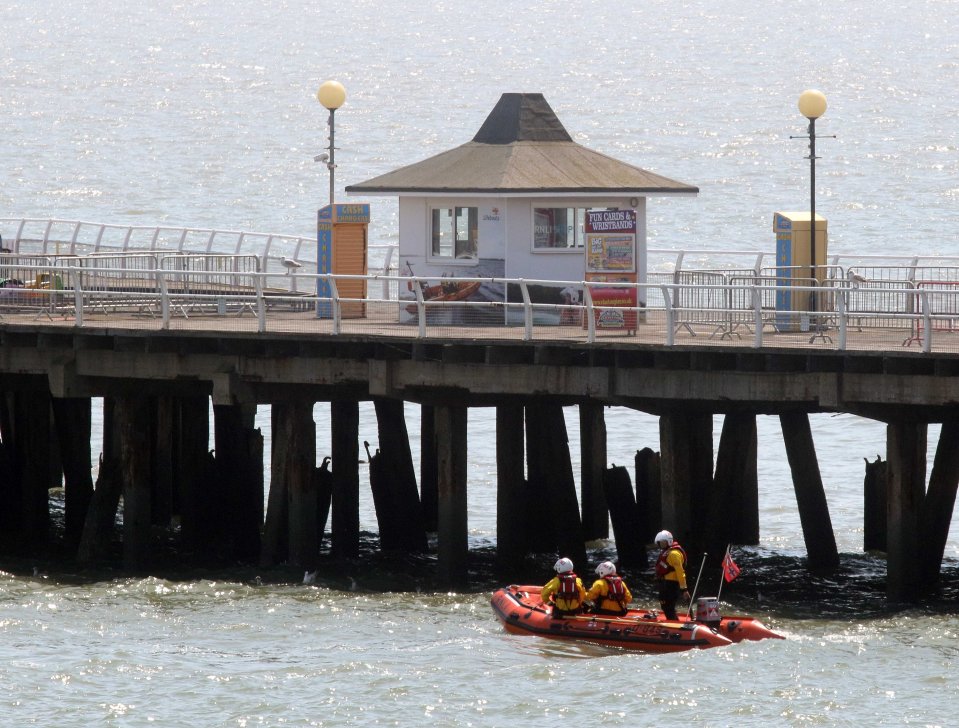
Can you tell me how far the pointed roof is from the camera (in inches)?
→ 1145

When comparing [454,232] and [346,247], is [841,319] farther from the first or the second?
[346,247]

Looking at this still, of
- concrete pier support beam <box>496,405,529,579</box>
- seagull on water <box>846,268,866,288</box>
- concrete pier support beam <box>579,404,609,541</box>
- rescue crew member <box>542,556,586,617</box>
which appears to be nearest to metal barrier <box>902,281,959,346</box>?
seagull on water <box>846,268,866,288</box>

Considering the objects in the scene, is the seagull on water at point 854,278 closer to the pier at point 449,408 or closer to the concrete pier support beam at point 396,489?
the pier at point 449,408

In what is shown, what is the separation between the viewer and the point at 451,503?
91.2ft

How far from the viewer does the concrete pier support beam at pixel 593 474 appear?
3294 cm

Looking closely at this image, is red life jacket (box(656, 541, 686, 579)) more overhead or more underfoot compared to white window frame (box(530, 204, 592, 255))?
more underfoot

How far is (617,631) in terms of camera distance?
79.5 ft

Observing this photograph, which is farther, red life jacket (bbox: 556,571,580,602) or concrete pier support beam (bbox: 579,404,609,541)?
concrete pier support beam (bbox: 579,404,609,541)

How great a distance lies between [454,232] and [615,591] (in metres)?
7.17

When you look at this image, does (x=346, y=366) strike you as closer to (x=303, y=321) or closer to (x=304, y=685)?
(x=303, y=321)

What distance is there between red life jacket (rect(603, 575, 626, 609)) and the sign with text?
550 cm

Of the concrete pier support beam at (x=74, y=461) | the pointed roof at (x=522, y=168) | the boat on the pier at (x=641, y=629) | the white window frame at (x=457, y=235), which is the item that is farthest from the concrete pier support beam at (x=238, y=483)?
the boat on the pier at (x=641, y=629)

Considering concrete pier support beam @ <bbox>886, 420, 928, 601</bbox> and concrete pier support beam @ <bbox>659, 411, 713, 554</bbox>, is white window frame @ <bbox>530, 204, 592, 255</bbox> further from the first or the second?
concrete pier support beam @ <bbox>886, 420, 928, 601</bbox>

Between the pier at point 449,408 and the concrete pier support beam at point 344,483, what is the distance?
0.03 metres
